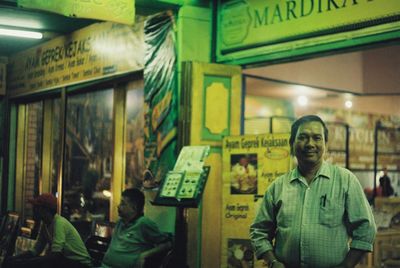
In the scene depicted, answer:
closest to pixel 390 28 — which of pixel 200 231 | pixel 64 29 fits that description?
pixel 200 231

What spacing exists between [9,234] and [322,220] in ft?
19.4

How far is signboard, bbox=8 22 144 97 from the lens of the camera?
8375mm

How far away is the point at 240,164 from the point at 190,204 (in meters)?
0.96

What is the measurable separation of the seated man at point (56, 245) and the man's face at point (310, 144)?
348cm

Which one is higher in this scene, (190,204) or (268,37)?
(268,37)

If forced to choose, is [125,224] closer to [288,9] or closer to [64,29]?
[288,9]

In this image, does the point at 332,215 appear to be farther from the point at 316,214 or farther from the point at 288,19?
the point at 288,19

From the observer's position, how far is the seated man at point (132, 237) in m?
6.27

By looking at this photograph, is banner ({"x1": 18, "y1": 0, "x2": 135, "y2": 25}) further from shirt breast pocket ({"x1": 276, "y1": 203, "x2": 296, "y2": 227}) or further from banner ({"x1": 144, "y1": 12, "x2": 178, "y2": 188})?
shirt breast pocket ({"x1": 276, "y1": 203, "x2": 296, "y2": 227})

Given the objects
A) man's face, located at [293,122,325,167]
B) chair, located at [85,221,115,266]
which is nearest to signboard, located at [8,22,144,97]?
chair, located at [85,221,115,266]

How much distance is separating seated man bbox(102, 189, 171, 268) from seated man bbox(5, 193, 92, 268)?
0.56m

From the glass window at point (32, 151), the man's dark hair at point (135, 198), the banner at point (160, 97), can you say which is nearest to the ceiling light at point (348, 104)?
the banner at point (160, 97)

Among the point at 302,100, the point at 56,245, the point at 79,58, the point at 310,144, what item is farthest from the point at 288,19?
the point at 302,100

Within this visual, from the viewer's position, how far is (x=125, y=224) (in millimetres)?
6426
